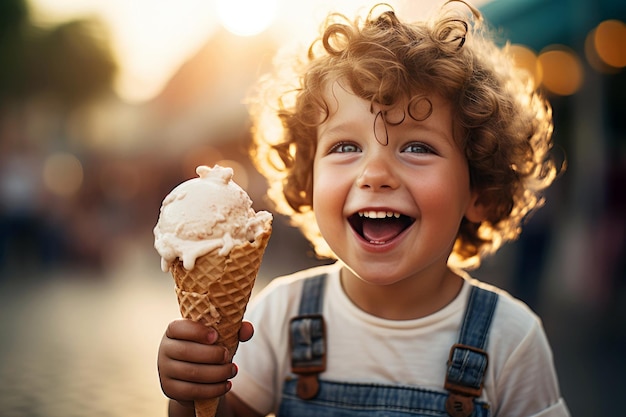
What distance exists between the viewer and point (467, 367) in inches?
87.8

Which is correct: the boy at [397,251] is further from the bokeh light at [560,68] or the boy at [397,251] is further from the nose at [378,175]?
the bokeh light at [560,68]

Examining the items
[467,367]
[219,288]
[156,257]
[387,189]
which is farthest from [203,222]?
[156,257]

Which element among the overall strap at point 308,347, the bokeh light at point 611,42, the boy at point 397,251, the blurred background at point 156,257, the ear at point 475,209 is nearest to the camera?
the boy at point 397,251

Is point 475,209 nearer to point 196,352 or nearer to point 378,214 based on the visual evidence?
point 378,214

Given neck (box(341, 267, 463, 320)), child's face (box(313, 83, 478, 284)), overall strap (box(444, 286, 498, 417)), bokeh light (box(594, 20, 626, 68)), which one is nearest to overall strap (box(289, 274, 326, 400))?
neck (box(341, 267, 463, 320))

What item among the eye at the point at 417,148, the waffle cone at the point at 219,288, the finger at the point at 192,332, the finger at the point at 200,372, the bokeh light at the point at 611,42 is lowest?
the finger at the point at 200,372

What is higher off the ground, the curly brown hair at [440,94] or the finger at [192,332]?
the curly brown hair at [440,94]

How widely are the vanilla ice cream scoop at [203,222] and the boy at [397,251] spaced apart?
0.31 metres

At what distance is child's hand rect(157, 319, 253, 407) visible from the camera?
1.90 metres

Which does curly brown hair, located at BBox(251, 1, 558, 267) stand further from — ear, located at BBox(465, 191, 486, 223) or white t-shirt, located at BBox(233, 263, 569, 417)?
white t-shirt, located at BBox(233, 263, 569, 417)

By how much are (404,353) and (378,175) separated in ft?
1.98

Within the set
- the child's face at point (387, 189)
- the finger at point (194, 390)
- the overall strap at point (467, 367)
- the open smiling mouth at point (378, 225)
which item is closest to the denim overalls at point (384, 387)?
the overall strap at point (467, 367)

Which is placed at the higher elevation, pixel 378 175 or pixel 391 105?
pixel 391 105

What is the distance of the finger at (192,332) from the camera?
192 cm
